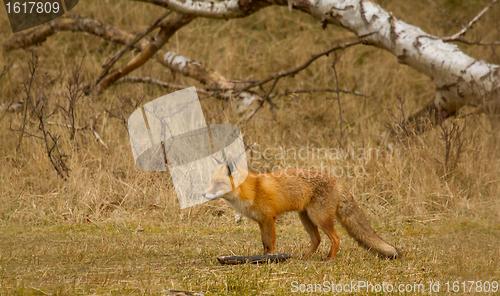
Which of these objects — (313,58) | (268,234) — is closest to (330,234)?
(268,234)

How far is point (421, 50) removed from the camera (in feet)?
23.4

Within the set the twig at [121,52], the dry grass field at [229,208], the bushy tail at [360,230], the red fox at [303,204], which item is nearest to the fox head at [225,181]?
the red fox at [303,204]

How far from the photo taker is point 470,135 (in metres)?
7.31

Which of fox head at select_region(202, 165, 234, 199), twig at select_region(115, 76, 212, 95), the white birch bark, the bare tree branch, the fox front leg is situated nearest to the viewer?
fox head at select_region(202, 165, 234, 199)

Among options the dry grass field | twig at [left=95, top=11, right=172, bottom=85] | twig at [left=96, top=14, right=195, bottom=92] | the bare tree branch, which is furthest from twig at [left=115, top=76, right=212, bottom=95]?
the bare tree branch

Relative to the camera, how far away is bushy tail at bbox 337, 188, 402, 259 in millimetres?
4441

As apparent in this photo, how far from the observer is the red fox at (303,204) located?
452 centimetres

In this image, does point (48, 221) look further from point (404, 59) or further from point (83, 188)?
point (404, 59)

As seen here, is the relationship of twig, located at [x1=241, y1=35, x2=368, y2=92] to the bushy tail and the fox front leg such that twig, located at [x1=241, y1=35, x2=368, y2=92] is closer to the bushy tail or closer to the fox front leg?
the bushy tail

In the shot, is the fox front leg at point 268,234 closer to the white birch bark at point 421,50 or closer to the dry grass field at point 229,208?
the dry grass field at point 229,208

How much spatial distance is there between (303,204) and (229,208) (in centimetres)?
191

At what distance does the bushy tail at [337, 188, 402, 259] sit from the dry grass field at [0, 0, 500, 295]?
0.18m

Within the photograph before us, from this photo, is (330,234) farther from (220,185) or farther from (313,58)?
(313,58)

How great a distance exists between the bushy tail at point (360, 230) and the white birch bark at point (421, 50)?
341 cm
